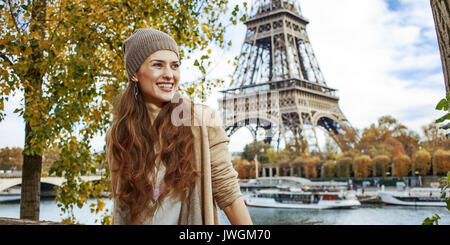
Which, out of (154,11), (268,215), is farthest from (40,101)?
(268,215)

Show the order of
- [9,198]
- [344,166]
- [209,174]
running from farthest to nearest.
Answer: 1. [344,166]
2. [9,198]
3. [209,174]

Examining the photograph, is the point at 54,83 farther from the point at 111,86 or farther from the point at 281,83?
the point at 281,83

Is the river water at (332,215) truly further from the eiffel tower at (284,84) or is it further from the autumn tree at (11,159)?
the eiffel tower at (284,84)

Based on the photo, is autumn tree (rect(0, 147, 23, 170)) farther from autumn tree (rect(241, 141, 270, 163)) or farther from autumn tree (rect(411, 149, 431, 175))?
autumn tree (rect(411, 149, 431, 175))

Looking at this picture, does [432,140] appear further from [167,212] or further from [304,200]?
[167,212]

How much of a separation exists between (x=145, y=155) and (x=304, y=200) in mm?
23300

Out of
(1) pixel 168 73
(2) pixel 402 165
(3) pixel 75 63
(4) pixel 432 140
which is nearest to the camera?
(1) pixel 168 73

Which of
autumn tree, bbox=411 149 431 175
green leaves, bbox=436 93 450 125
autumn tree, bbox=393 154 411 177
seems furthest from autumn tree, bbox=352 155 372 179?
green leaves, bbox=436 93 450 125

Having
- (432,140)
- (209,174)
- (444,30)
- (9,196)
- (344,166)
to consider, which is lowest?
(9,196)

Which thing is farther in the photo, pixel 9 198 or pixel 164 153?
pixel 9 198

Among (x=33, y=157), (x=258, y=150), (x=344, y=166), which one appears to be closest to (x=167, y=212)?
(x=33, y=157)

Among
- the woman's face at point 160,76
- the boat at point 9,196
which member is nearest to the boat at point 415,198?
the boat at point 9,196

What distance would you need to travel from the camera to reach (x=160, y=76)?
1.23 m

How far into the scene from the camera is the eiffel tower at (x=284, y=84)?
93.4 ft
